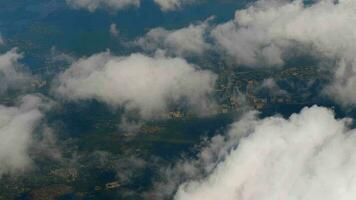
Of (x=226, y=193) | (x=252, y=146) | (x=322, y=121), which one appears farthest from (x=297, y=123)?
(x=226, y=193)

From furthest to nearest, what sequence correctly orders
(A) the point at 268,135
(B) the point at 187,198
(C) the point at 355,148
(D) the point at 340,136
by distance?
(B) the point at 187,198, (A) the point at 268,135, (D) the point at 340,136, (C) the point at 355,148

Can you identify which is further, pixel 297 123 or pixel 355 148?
pixel 297 123

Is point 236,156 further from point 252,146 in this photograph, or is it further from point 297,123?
point 297,123

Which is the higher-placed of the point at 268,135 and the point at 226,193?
the point at 268,135

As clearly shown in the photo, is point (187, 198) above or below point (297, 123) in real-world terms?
below

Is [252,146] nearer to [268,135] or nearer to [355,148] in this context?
[268,135]

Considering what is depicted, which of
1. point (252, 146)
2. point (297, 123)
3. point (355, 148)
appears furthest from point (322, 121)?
point (355, 148)

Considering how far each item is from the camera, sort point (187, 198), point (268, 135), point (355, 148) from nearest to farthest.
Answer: point (355, 148) → point (268, 135) → point (187, 198)

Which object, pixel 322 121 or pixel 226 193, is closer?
pixel 226 193

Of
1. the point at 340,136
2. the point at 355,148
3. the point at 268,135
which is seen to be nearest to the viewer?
the point at 355,148
